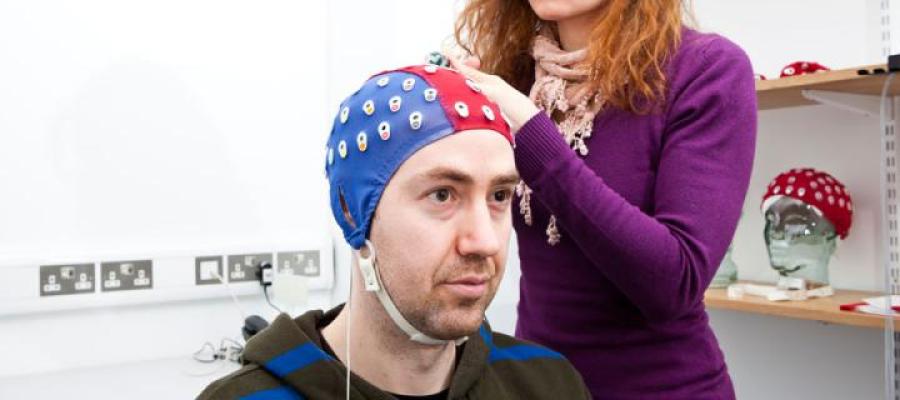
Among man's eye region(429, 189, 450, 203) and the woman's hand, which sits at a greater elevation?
the woman's hand

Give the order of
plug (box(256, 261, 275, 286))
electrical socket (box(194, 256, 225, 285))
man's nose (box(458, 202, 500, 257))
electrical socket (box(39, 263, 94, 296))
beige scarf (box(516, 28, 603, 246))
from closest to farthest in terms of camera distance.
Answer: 1. man's nose (box(458, 202, 500, 257))
2. beige scarf (box(516, 28, 603, 246))
3. electrical socket (box(39, 263, 94, 296))
4. electrical socket (box(194, 256, 225, 285))
5. plug (box(256, 261, 275, 286))

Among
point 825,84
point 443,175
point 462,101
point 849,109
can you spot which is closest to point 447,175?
point 443,175

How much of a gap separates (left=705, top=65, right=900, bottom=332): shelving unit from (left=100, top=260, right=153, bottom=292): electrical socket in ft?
5.15

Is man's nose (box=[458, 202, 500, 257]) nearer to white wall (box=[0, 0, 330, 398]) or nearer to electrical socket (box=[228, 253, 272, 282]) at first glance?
white wall (box=[0, 0, 330, 398])

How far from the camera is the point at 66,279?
2018mm

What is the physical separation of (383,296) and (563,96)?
20.3 inches

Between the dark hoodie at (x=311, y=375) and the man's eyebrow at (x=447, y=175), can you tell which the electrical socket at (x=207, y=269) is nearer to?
the dark hoodie at (x=311, y=375)

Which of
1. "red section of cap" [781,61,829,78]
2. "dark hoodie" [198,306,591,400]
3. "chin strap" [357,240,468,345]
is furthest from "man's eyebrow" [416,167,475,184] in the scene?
"red section of cap" [781,61,829,78]

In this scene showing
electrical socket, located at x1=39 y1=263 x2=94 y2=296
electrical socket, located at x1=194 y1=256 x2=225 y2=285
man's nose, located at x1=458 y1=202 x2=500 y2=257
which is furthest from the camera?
electrical socket, located at x1=194 y1=256 x2=225 y2=285

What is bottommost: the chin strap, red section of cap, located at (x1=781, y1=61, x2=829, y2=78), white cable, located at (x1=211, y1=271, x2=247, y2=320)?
white cable, located at (x1=211, y1=271, x2=247, y2=320)

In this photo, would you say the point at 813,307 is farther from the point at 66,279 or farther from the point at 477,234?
the point at 66,279

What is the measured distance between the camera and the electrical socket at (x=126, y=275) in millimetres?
2074

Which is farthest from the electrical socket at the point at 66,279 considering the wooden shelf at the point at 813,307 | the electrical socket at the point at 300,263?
the wooden shelf at the point at 813,307

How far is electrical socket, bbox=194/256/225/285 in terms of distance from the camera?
7.29 feet
